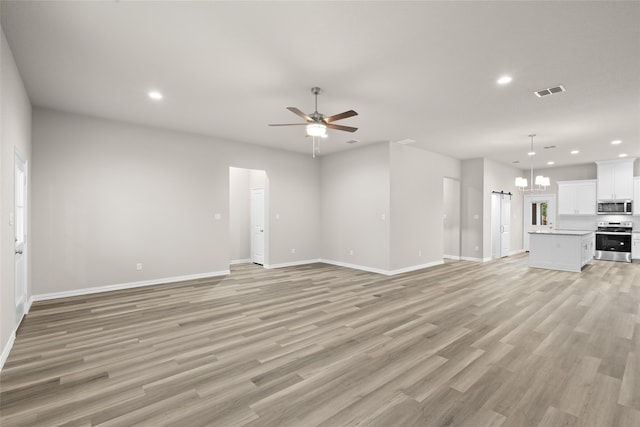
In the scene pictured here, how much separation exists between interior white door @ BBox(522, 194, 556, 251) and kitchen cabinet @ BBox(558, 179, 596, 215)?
486 millimetres

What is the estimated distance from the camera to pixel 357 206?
24.9ft

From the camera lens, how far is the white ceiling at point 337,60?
100 inches

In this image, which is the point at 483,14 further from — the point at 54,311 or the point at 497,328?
the point at 54,311

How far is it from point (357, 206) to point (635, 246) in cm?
854

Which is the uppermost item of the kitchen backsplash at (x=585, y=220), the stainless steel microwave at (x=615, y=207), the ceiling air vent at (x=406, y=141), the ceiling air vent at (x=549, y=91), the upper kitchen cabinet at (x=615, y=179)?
the ceiling air vent at (x=406, y=141)

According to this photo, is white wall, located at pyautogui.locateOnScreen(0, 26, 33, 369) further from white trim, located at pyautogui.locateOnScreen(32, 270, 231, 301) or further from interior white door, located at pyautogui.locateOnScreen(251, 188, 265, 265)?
interior white door, located at pyautogui.locateOnScreen(251, 188, 265, 265)

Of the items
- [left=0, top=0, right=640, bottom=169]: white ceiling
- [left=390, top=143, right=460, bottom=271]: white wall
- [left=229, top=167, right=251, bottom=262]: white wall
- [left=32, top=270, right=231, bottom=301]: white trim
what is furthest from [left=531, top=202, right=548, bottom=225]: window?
[left=32, top=270, right=231, bottom=301]: white trim

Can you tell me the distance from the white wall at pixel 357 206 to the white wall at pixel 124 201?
201 cm

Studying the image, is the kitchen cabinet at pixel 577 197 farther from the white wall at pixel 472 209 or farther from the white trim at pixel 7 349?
the white trim at pixel 7 349

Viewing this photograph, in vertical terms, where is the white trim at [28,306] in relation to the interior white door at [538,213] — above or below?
below

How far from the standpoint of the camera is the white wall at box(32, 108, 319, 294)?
4.89 meters

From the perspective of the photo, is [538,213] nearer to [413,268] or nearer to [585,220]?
[585,220]

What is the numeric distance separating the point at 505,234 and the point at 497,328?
741 centimetres

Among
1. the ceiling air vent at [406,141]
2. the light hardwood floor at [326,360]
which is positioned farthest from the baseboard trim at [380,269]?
the ceiling air vent at [406,141]
